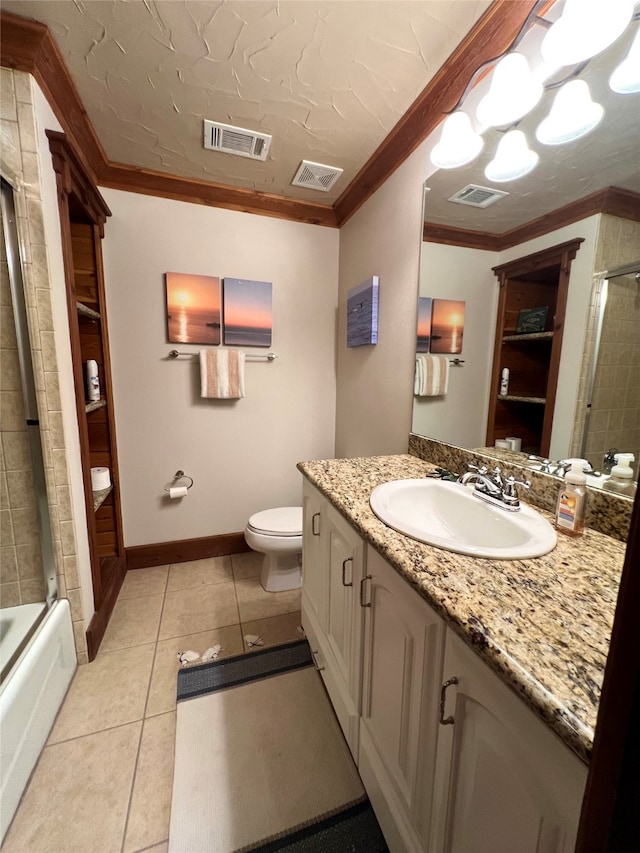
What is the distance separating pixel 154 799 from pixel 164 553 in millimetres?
1341

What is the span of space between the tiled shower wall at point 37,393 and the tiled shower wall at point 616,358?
5.78ft

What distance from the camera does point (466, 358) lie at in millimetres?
1401

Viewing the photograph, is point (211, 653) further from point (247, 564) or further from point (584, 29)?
point (584, 29)

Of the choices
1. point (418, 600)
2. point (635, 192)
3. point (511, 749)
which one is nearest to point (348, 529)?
point (418, 600)

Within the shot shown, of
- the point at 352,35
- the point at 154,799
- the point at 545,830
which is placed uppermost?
the point at 352,35

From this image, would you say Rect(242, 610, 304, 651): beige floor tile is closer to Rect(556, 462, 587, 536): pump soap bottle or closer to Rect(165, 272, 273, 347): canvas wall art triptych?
Rect(556, 462, 587, 536): pump soap bottle

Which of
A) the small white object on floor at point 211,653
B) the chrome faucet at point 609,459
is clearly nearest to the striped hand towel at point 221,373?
the small white object on floor at point 211,653

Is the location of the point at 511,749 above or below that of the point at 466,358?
below

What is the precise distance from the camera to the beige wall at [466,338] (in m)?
1.30

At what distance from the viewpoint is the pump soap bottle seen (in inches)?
33.9

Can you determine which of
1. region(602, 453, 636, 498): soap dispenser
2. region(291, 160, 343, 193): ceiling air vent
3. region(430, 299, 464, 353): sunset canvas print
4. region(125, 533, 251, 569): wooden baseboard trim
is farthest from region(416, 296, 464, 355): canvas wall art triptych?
region(125, 533, 251, 569): wooden baseboard trim

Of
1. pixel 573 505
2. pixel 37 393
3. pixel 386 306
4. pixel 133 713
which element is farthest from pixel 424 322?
pixel 133 713

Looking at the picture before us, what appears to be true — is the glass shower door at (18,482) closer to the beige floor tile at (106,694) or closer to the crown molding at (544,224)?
the beige floor tile at (106,694)

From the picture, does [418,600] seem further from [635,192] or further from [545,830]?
[635,192]
